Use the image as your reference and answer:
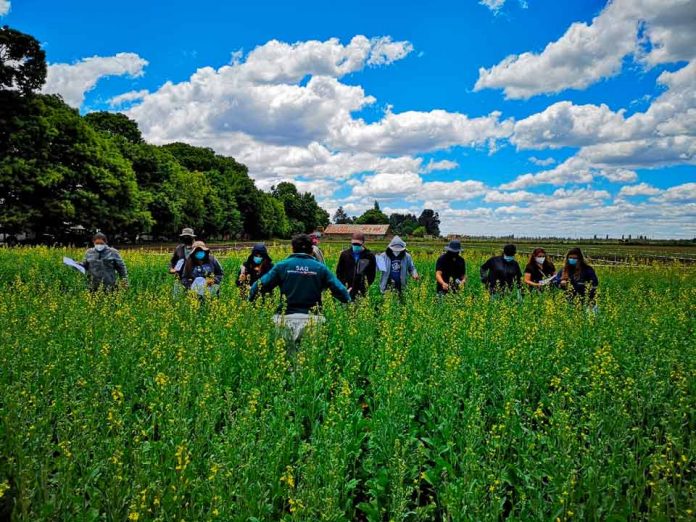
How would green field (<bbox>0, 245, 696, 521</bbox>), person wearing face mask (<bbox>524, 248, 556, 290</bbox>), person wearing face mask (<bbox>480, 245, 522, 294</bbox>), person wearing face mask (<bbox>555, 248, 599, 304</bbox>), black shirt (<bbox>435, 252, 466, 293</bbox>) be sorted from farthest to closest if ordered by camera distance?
person wearing face mask (<bbox>524, 248, 556, 290</bbox>), person wearing face mask (<bbox>480, 245, 522, 294</bbox>), black shirt (<bbox>435, 252, 466, 293</bbox>), person wearing face mask (<bbox>555, 248, 599, 304</bbox>), green field (<bbox>0, 245, 696, 521</bbox>)

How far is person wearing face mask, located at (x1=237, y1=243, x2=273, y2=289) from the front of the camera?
8508mm

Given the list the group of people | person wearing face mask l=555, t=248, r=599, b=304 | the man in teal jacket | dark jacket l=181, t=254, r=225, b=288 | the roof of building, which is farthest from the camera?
the roof of building

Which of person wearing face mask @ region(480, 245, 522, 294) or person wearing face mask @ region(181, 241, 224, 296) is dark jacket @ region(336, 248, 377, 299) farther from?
person wearing face mask @ region(480, 245, 522, 294)

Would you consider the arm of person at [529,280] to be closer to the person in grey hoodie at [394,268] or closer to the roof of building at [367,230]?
the person in grey hoodie at [394,268]

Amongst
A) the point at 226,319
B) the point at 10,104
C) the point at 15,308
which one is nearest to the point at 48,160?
the point at 10,104

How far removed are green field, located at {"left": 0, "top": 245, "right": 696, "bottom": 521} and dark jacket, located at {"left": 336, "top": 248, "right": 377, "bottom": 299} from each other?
1.51 meters

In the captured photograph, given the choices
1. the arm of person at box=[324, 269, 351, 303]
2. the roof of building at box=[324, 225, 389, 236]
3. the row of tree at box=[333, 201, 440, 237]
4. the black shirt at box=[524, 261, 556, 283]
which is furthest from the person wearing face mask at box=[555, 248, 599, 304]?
the row of tree at box=[333, 201, 440, 237]

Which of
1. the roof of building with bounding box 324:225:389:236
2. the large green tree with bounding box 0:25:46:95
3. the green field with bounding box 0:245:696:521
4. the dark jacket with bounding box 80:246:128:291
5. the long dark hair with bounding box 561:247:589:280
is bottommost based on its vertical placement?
the green field with bounding box 0:245:696:521

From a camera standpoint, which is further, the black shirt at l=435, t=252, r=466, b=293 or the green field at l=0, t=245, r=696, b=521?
the black shirt at l=435, t=252, r=466, b=293

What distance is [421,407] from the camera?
498cm

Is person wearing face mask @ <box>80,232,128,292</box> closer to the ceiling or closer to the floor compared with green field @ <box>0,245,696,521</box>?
closer to the ceiling

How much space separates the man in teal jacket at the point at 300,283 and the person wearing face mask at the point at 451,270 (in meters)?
3.92

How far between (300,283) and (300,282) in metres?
0.01

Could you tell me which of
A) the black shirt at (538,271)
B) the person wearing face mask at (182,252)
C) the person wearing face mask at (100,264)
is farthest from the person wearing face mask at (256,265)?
the black shirt at (538,271)
